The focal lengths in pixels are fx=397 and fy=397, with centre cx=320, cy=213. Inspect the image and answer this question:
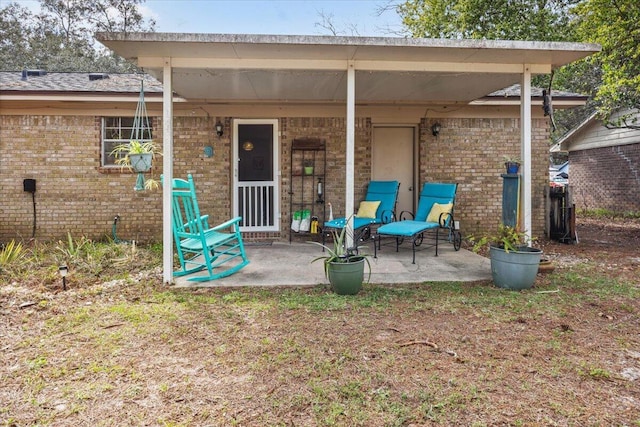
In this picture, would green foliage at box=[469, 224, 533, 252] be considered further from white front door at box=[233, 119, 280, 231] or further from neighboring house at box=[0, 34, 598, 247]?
white front door at box=[233, 119, 280, 231]

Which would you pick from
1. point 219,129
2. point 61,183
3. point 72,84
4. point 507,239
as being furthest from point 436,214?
point 72,84

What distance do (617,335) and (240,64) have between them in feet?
14.1

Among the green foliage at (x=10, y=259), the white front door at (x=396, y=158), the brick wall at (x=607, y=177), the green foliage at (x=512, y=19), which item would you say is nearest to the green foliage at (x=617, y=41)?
the brick wall at (x=607, y=177)

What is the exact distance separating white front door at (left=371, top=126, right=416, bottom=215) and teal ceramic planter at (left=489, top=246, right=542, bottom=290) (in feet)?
11.5

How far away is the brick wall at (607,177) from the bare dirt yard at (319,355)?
958 cm

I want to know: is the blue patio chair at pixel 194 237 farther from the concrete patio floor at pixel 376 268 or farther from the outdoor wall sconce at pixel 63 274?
the outdoor wall sconce at pixel 63 274

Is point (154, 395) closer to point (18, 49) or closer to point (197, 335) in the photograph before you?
point (197, 335)

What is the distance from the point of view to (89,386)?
218cm

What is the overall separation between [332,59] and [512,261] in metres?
2.88

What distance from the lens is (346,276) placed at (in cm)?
377

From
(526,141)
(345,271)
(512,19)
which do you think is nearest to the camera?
(345,271)

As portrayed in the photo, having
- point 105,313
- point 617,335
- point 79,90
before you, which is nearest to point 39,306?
point 105,313

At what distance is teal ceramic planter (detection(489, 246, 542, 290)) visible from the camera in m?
3.94

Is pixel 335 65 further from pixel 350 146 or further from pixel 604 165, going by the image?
pixel 604 165
